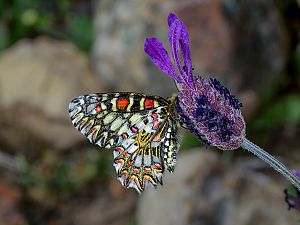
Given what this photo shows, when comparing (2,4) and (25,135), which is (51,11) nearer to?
(2,4)

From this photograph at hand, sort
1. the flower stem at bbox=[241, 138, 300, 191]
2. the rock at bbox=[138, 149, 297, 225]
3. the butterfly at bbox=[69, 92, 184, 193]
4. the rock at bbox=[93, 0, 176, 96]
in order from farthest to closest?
the rock at bbox=[93, 0, 176, 96], the rock at bbox=[138, 149, 297, 225], the butterfly at bbox=[69, 92, 184, 193], the flower stem at bbox=[241, 138, 300, 191]

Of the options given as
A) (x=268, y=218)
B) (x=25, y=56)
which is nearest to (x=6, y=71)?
(x=25, y=56)

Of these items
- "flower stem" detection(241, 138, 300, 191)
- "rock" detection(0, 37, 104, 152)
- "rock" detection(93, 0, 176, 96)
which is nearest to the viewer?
"flower stem" detection(241, 138, 300, 191)

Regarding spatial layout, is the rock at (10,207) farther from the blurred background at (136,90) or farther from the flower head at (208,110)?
the flower head at (208,110)

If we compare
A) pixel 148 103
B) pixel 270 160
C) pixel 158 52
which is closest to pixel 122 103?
pixel 148 103

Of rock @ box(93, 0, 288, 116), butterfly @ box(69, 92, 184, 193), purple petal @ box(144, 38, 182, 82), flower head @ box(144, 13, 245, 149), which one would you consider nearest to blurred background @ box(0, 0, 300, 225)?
rock @ box(93, 0, 288, 116)

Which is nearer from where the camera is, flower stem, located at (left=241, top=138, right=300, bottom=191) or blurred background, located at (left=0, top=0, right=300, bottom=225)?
flower stem, located at (left=241, top=138, right=300, bottom=191)

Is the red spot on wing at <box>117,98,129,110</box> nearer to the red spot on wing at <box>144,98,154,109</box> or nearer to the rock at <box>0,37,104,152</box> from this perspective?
the red spot on wing at <box>144,98,154,109</box>
